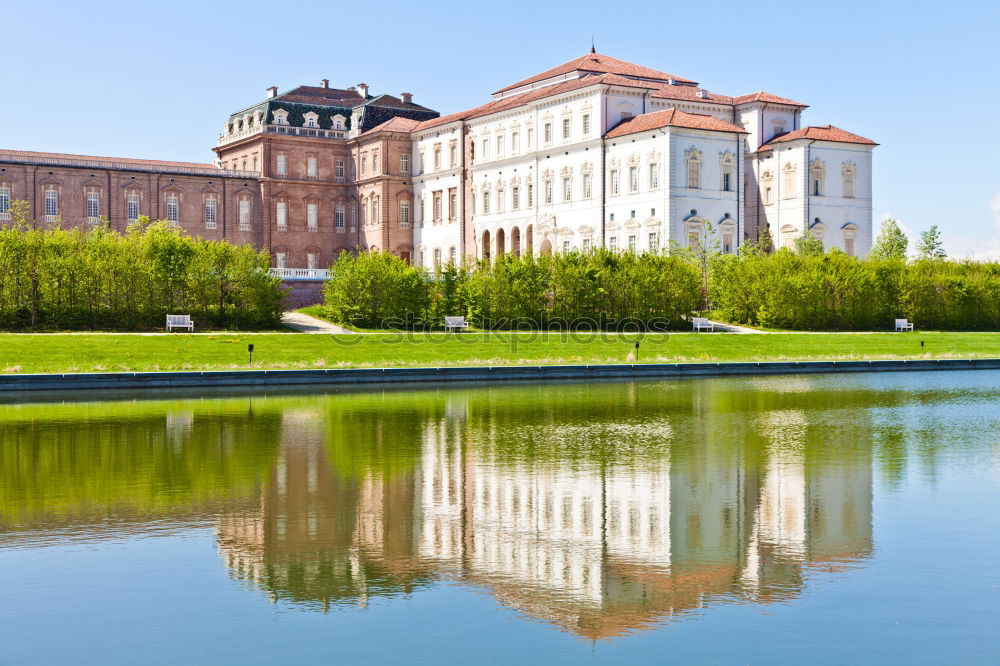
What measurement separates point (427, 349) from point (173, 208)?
183ft


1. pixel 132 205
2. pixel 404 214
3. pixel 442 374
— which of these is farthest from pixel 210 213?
pixel 442 374

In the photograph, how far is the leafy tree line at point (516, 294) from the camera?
55.6m

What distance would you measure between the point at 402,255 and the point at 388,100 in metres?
15.8

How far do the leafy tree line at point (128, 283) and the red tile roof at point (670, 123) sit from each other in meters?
29.7

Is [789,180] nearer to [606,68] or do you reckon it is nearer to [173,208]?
[606,68]

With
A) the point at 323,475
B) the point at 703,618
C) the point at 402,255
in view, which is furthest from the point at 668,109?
the point at 703,618

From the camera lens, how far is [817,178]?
78875mm

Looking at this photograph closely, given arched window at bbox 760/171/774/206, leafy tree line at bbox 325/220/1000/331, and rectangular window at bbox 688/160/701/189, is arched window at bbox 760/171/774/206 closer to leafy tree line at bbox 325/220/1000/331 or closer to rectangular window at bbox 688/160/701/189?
rectangular window at bbox 688/160/701/189

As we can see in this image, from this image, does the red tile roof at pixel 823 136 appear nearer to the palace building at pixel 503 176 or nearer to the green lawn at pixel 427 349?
the palace building at pixel 503 176

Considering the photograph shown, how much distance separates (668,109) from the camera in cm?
7725

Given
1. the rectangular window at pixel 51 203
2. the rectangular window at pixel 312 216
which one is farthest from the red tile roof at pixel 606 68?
the rectangular window at pixel 51 203

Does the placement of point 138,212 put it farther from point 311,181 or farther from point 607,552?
point 607,552

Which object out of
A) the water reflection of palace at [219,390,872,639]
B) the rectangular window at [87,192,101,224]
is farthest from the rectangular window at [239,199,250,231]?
the water reflection of palace at [219,390,872,639]

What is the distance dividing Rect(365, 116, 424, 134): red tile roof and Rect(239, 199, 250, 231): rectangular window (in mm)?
12192
